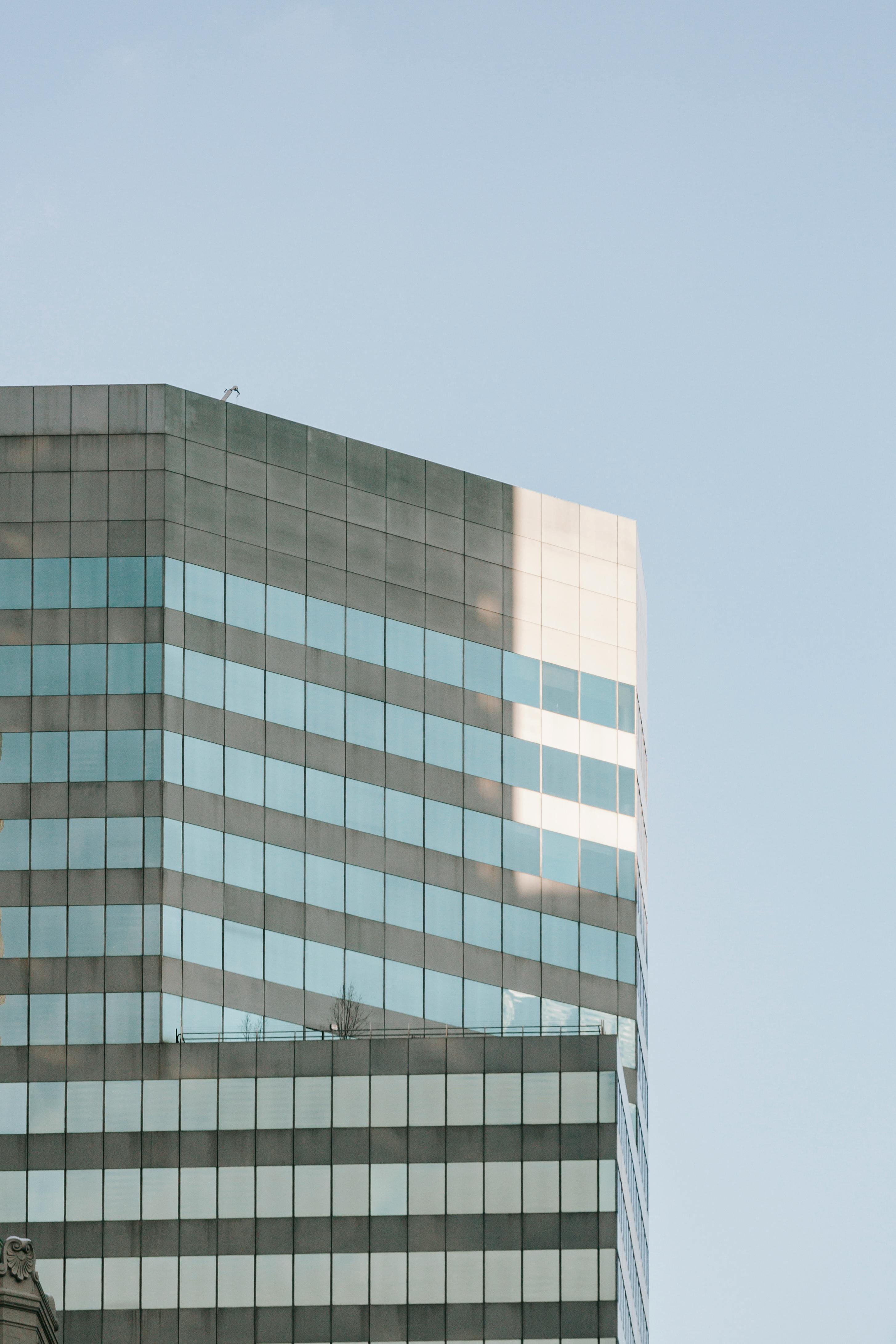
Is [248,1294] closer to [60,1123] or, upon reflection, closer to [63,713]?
[60,1123]

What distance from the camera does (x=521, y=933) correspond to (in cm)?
10331

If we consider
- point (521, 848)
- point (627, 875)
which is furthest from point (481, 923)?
point (627, 875)

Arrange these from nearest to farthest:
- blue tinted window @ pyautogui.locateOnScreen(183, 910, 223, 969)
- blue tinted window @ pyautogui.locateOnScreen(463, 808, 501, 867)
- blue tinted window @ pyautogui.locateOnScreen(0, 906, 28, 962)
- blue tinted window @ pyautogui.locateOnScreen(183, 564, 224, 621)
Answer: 1. blue tinted window @ pyautogui.locateOnScreen(0, 906, 28, 962)
2. blue tinted window @ pyautogui.locateOnScreen(183, 910, 223, 969)
3. blue tinted window @ pyautogui.locateOnScreen(183, 564, 224, 621)
4. blue tinted window @ pyautogui.locateOnScreen(463, 808, 501, 867)

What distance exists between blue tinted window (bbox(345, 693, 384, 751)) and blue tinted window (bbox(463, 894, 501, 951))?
7.97 m

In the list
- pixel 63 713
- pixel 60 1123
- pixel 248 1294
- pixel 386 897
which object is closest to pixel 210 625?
pixel 63 713

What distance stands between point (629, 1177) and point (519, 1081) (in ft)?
34.6

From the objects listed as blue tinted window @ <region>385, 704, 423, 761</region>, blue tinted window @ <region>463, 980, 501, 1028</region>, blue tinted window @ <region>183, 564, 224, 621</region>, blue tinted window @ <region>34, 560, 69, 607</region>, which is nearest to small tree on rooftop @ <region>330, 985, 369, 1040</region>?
blue tinted window @ <region>463, 980, 501, 1028</region>

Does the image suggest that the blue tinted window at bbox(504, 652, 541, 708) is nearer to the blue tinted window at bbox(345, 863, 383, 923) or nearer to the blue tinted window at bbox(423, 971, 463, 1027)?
the blue tinted window at bbox(345, 863, 383, 923)

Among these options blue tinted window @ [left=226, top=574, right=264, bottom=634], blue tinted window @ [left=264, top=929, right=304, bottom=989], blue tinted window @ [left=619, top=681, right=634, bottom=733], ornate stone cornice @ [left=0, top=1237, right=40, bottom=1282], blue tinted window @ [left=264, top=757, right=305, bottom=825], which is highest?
blue tinted window @ [left=226, top=574, right=264, bottom=634]

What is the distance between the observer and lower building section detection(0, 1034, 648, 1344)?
302ft

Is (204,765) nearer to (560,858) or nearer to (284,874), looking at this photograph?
(284,874)

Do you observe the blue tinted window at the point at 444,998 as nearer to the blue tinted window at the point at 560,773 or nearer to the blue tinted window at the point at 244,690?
the blue tinted window at the point at 560,773

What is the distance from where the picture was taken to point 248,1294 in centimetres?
9219

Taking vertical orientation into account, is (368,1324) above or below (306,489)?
below
